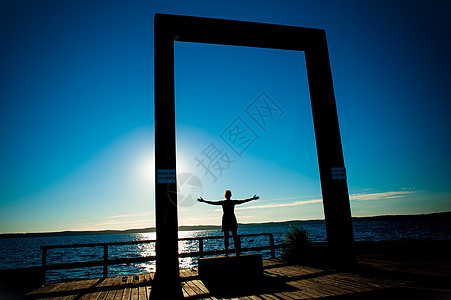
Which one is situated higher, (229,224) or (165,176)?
(165,176)

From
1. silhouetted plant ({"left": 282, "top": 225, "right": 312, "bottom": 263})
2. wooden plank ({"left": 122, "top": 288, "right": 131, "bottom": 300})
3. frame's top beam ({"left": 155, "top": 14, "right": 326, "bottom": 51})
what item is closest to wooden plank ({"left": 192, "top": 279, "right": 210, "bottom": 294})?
wooden plank ({"left": 122, "top": 288, "right": 131, "bottom": 300})

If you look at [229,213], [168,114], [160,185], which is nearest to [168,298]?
[160,185]

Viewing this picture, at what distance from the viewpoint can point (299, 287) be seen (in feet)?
15.4

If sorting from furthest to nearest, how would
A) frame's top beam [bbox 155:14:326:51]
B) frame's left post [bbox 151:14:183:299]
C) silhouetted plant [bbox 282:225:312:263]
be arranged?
silhouetted plant [bbox 282:225:312:263] → frame's top beam [bbox 155:14:326:51] → frame's left post [bbox 151:14:183:299]

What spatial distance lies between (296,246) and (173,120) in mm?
5286

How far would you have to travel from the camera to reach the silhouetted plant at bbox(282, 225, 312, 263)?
7.46m

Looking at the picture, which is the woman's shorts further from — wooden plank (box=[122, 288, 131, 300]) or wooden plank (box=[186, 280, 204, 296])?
wooden plank (box=[122, 288, 131, 300])

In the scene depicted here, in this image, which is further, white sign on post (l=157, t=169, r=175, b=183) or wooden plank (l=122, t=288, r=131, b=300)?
white sign on post (l=157, t=169, r=175, b=183)

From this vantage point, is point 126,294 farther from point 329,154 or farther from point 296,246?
point 329,154

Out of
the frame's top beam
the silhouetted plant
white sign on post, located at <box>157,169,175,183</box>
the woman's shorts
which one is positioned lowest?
the silhouetted plant

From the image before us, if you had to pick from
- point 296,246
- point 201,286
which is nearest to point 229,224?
point 201,286

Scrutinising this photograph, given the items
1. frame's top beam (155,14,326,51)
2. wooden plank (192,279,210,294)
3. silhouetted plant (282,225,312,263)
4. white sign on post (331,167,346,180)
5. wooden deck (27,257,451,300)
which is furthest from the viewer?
silhouetted plant (282,225,312,263)

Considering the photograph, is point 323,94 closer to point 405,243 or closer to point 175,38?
point 175,38

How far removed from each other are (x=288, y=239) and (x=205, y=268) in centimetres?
330
